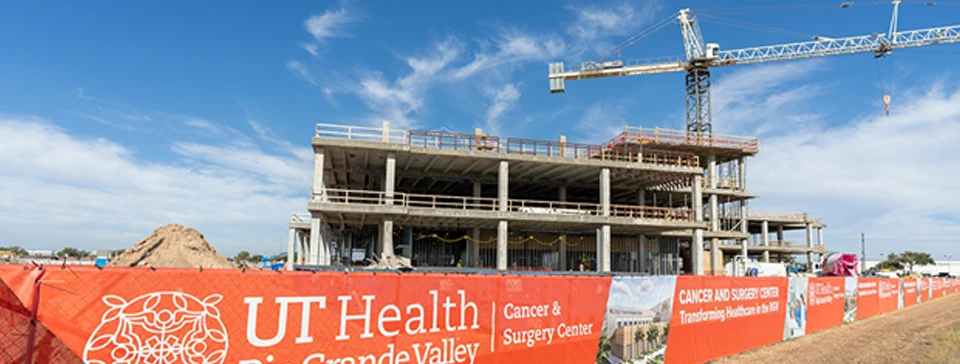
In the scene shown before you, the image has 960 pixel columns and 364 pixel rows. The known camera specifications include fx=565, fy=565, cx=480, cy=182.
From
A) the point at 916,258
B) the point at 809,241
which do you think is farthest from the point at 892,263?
the point at 809,241

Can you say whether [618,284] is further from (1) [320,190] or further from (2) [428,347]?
(1) [320,190]

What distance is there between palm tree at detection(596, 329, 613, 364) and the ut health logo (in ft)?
17.4

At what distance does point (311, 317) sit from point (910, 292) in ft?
108

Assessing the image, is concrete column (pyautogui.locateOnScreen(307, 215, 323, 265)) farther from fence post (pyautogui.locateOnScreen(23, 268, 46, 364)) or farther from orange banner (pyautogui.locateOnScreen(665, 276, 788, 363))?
fence post (pyautogui.locateOnScreen(23, 268, 46, 364))

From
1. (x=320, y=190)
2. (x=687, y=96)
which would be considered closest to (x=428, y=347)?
(x=320, y=190)

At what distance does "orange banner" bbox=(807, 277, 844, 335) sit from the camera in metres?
15.8

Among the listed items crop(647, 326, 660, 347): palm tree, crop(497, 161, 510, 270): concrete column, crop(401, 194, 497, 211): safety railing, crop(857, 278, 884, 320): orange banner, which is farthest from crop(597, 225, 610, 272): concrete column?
crop(647, 326, 660, 347): palm tree

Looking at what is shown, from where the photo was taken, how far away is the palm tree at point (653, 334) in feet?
30.1

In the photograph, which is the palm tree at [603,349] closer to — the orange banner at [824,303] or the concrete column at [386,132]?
the orange banner at [824,303]

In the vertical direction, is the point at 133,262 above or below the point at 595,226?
below

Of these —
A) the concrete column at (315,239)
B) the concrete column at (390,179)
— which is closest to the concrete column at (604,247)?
the concrete column at (390,179)

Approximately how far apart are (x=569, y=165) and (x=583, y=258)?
678 centimetres

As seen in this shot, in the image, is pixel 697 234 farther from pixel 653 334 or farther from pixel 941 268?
pixel 941 268

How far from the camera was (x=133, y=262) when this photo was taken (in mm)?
33781
